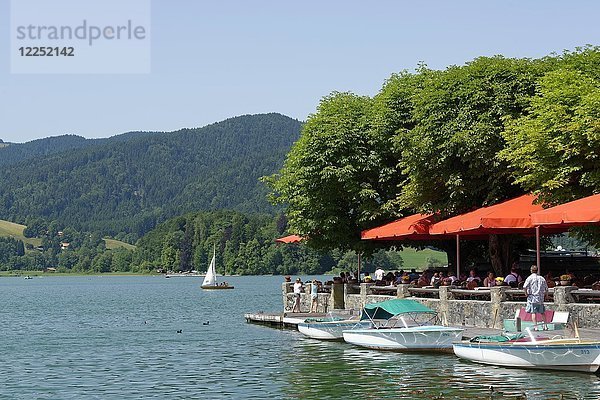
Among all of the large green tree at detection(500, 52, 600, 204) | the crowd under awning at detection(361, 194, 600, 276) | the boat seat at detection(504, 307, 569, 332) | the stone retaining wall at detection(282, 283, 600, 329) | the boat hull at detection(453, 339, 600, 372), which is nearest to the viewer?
the boat hull at detection(453, 339, 600, 372)

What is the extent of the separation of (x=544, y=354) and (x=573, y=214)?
→ 4.59 m

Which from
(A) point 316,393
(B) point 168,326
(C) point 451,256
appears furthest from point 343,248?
(A) point 316,393

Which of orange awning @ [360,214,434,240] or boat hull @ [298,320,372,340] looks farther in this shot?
orange awning @ [360,214,434,240]

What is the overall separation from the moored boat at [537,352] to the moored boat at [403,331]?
3.16 metres

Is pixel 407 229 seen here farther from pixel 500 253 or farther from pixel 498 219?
pixel 498 219

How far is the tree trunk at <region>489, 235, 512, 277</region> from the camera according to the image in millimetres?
41438

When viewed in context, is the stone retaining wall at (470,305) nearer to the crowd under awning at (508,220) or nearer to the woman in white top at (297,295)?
the woman in white top at (297,295)

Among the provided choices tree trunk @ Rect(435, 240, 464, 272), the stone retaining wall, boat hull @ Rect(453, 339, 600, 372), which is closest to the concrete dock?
the stone retaining wall

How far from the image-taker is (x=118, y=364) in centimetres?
3297

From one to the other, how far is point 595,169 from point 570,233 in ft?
18.6

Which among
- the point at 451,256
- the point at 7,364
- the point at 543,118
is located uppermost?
the point at 543,118

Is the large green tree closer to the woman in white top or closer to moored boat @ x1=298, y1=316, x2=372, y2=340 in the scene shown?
moored boat @ x1=298, y1=316, x2=372, y2=340

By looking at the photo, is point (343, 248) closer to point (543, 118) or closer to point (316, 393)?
point (543, 118)

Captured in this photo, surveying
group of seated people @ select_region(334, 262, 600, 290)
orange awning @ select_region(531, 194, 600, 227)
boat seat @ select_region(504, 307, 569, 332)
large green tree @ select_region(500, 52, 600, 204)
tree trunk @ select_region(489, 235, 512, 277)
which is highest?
large green tree @ select_region(500, 52, 600, 204)
